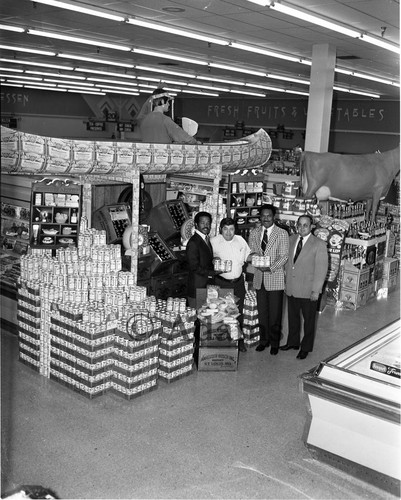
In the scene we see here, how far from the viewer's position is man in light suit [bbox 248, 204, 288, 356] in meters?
6.70

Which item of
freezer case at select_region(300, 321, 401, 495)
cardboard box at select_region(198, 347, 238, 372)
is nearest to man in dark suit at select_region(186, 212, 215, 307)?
cardboard box at select_region(198, 347, 238, 372)

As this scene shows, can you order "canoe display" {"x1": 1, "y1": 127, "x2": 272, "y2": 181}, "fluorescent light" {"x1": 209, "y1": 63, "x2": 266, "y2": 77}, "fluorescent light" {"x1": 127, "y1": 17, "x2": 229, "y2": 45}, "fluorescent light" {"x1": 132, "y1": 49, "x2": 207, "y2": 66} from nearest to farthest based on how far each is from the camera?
"canoe display" {"x1": 1, "y1": 127, "x2": 272, "y2": 181} → "fluorescent light" {"x1": 127, "y1": 17, "x2": 229, "y2": 45} → "fluorescent light" {"x1": 132, "y1": 49, "x2": 207, "y2": 66} → "fluorescent light" {"x1": 209, "y1": 63, "x2": 266, "y2": 77}

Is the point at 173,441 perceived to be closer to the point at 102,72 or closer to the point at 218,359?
the point at 218,359

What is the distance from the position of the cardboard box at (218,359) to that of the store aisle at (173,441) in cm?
9

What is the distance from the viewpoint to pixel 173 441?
4.85 metres

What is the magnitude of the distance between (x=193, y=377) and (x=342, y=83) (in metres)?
15.5

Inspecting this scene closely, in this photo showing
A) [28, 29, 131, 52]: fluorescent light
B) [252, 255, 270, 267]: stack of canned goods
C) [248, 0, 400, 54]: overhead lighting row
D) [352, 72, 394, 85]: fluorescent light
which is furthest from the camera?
[352, 72, 394, 85]: fluorescent light

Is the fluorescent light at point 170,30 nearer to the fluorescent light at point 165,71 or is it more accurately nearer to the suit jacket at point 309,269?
the suit jacket at point 309,269

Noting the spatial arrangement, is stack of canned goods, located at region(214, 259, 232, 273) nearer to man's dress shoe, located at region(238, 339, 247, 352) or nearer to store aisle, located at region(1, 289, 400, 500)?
man's dress shoe, located at region(238, 339, 247, 352)

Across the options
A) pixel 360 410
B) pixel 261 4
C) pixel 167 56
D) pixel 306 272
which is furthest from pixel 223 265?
pixel 167 56

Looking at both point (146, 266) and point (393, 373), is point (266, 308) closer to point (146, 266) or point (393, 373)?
point (146, 266)

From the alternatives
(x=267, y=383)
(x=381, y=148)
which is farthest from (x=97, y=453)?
(x=381, y=148)

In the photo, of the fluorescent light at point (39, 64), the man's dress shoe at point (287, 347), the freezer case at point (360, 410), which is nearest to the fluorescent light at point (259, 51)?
the fluorescent light at point (39, 64)

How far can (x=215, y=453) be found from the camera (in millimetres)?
4695
